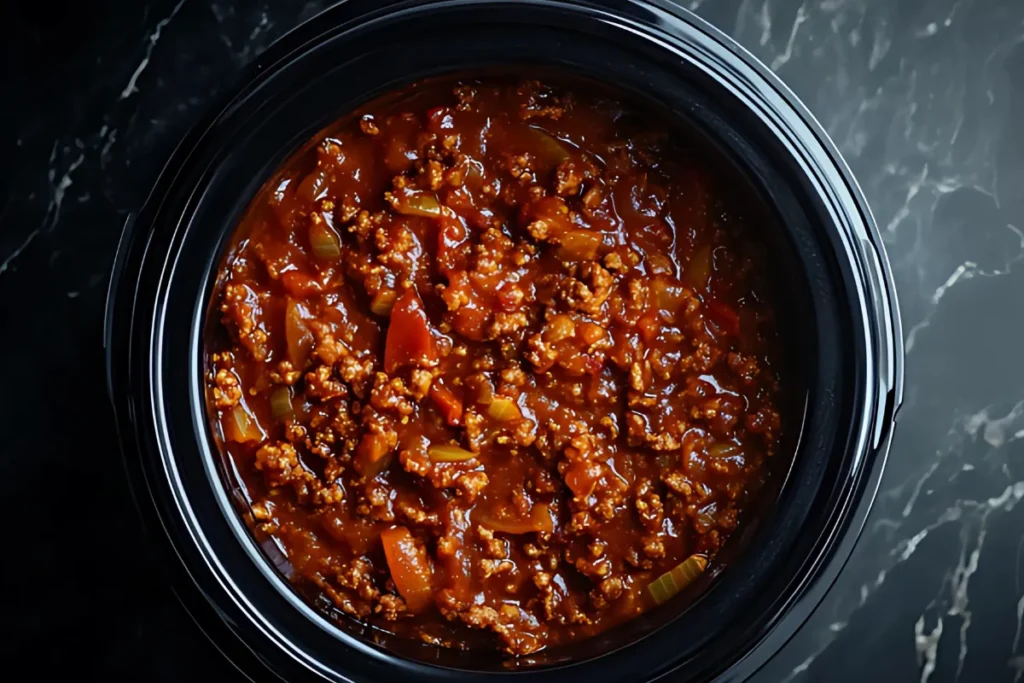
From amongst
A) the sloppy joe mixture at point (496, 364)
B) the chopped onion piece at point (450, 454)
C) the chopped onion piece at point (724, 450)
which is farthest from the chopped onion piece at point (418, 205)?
the chopped onion piece at point (724, 450)

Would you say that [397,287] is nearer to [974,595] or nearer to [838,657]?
[838,657]

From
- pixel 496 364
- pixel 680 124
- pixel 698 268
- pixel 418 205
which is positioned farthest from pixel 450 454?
pixel 680 124

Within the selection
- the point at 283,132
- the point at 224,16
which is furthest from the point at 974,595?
the point at 224,16

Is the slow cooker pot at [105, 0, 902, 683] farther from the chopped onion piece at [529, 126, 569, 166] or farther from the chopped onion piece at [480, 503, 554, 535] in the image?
the chopped onion piece at [480, 503, 554, 535]

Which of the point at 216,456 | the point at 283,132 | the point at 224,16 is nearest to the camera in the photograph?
the point at 283,132

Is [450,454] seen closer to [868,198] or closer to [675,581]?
[675,581]

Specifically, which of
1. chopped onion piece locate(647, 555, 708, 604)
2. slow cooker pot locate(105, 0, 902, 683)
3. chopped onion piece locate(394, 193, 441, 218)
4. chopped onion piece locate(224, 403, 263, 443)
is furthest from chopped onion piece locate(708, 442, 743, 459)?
chopped onion piece locate(224, 403, 263, 443)

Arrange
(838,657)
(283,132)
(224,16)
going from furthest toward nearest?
1. (838,657)
2. (224,16)
3. (283,132)
